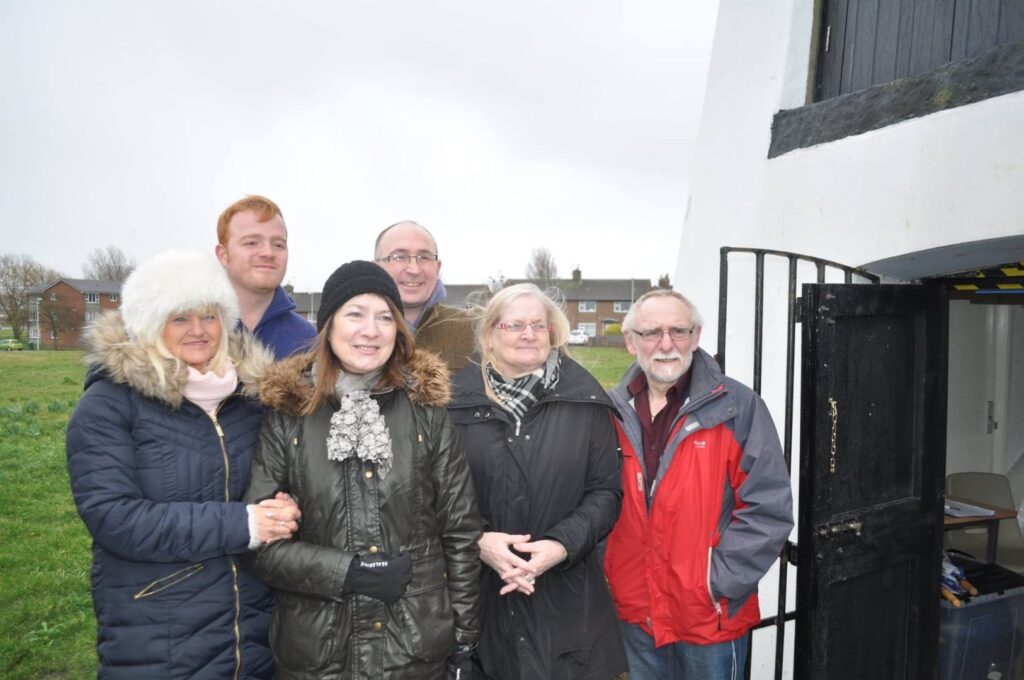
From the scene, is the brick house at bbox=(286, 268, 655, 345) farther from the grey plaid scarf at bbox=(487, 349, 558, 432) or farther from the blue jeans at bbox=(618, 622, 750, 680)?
the grey plaid scarf at bbox=(487, 349, 558, 432)

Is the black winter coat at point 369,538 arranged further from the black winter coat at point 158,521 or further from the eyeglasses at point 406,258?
the eyeglasses at point 406,258

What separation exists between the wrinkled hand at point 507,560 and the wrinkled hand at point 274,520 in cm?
67

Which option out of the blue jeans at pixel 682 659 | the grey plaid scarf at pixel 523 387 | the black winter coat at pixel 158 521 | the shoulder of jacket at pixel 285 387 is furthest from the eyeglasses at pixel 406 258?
the blue jeans at pixel 682 659

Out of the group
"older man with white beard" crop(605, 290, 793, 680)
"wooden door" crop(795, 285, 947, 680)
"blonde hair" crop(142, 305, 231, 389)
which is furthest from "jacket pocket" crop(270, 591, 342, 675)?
"wooden door" crop(795, 285, 947, 680)

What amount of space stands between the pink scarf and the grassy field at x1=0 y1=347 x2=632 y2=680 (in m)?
1.58

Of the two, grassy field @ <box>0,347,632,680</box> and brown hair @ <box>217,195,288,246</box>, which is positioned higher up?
brown hair @ <box>217,195,288,246</box>

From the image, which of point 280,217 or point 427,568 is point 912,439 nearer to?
point 427,568

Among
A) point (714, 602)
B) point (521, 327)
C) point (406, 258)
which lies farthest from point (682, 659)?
point (406, 258)

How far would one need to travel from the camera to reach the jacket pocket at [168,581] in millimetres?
2121

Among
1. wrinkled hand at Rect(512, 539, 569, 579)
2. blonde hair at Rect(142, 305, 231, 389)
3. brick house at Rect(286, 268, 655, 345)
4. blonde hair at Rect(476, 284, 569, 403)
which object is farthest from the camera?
brick house at Rect(286, 268, 655, 345)

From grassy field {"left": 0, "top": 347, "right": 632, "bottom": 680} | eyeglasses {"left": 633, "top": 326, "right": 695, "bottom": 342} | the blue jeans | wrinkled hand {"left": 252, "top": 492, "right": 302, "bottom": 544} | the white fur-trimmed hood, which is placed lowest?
grassy field {"left": 0, "top": 347, "right": 632, "bottom": 680}

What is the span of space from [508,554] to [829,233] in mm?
2515

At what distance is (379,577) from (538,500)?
0.72 metres

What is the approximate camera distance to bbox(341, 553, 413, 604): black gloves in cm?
208
